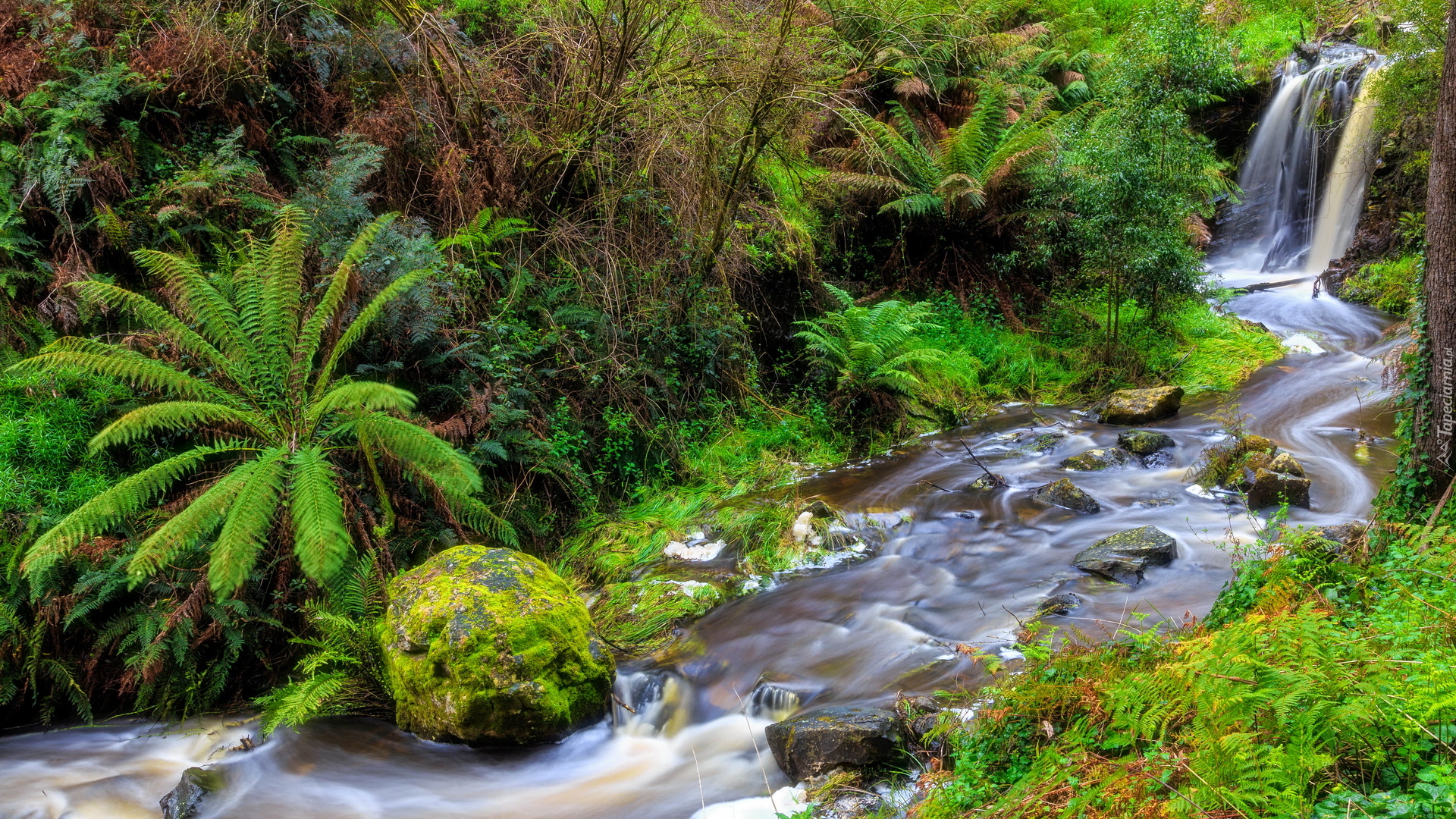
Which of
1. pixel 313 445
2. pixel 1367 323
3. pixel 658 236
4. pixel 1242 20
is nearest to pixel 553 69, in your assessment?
pixel 658 236

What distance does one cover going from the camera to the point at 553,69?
705 cm

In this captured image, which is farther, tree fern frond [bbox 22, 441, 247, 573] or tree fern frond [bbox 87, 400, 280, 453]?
tree fern frond [bbox 87, 400, 280, 453]

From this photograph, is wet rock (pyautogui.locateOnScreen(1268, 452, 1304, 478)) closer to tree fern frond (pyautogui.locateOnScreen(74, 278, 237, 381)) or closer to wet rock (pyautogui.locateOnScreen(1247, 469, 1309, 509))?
wet rock (pyautogui.locateOnScreen(1247, 469, 1309, 509))

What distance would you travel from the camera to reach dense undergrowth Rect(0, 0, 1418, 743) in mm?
4523

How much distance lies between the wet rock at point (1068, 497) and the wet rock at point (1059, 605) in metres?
1.67

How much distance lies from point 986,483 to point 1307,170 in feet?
36.4

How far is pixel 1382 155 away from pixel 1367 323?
360 centimetres

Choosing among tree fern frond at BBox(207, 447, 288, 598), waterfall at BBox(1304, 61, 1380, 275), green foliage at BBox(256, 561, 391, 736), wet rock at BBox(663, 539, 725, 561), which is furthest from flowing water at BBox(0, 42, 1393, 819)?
waterfall at BBox(1304, 61, 1380, 275)

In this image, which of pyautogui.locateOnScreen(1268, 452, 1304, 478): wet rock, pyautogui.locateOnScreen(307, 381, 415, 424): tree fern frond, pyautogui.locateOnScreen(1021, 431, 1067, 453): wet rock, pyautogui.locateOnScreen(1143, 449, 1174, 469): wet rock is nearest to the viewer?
pyautogui.locateOnScreen(307, 381, 415, 424): tree fern frond

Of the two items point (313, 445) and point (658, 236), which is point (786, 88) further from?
point (313, 445)

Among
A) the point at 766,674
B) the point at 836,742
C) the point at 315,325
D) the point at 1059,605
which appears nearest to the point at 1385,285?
the point at 1059,605

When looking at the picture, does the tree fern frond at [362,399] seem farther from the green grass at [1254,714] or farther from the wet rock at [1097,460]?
the wet rock at [1097,460]

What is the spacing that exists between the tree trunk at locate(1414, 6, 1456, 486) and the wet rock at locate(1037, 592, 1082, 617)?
1.82 m

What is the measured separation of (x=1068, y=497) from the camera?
6488 mm
